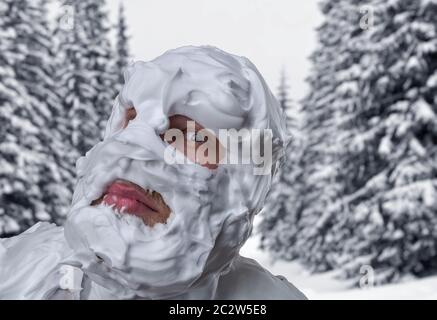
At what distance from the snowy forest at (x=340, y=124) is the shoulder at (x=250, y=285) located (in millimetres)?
11364

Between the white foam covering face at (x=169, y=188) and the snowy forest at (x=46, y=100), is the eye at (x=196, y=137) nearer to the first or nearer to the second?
the white foam covering face at (x=169, y=188)

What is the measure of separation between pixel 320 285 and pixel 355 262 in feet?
7.45

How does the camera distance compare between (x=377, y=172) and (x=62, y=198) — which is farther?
(x=62, y=198)

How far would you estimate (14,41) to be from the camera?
17000 mm

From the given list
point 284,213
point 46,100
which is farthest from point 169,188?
point 284,213

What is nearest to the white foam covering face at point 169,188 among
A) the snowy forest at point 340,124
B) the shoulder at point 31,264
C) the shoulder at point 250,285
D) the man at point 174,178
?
the man at point 174,178

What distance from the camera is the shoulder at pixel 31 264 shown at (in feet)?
8.29

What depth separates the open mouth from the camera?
2125mm
